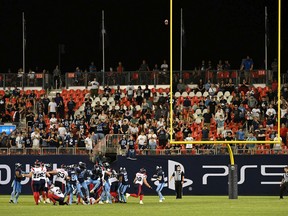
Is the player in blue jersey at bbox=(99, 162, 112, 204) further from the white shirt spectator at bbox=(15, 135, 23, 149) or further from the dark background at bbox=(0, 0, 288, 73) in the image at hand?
the dark background at bbox=(0, 0, 288, 73)

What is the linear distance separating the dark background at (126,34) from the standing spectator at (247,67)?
2884 millimetres

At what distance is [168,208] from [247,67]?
1322 centimetres

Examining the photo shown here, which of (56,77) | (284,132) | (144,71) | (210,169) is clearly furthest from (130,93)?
(284,132)

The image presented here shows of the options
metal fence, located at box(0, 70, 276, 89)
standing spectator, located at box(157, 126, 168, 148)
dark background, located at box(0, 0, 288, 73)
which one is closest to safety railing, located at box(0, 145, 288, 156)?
standing spectator, located at box(157, 126, 168, 148)

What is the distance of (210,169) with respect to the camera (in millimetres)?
33188

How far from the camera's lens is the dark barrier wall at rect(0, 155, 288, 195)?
32.9 meters

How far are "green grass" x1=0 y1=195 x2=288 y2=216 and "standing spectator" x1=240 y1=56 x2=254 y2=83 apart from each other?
7.85 m

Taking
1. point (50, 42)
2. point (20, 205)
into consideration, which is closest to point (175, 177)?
point (20, 205)

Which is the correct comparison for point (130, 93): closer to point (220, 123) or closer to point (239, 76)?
point (239, 76)

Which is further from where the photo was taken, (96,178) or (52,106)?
(52,106)

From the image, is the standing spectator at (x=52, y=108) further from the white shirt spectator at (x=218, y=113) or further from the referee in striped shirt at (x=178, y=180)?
the referee in striped shirt at (x=178, y=180)

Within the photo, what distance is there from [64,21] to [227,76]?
8.76 meters

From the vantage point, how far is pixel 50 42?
42.6 metres

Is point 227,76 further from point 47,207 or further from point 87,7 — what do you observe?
point 47,207
